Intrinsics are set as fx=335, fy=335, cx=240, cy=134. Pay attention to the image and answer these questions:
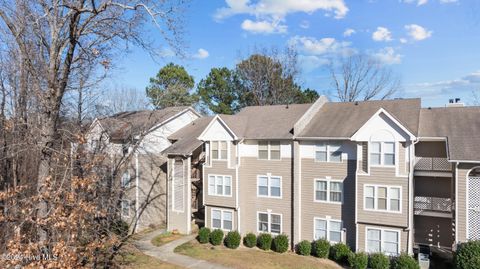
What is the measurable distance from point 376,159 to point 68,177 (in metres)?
16.9

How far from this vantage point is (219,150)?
25406mm

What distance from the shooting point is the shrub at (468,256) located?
673 inches

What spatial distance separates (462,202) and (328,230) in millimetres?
7864

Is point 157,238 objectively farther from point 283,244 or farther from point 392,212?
point 392,212

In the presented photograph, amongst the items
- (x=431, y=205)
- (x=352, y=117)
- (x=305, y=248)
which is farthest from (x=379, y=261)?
(x=352, y=117)

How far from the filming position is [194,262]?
68.6ft

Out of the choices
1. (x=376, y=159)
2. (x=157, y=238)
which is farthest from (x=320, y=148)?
(x=157, y=238)

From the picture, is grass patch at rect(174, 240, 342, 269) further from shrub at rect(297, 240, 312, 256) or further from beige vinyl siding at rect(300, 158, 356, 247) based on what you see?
beige vinyl siding at rect(300, 158, 356, 247)

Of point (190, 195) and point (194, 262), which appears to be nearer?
point (194, 262)

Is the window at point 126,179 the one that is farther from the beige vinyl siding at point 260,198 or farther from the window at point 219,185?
the beige vinyl siding at point 260,198

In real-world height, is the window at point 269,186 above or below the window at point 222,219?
above

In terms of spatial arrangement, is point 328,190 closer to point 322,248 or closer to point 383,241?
point 322,248

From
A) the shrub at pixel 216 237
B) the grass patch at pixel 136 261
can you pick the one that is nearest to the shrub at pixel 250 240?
the shrub at pixel 216 237

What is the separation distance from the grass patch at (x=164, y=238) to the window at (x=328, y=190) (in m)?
11.3
